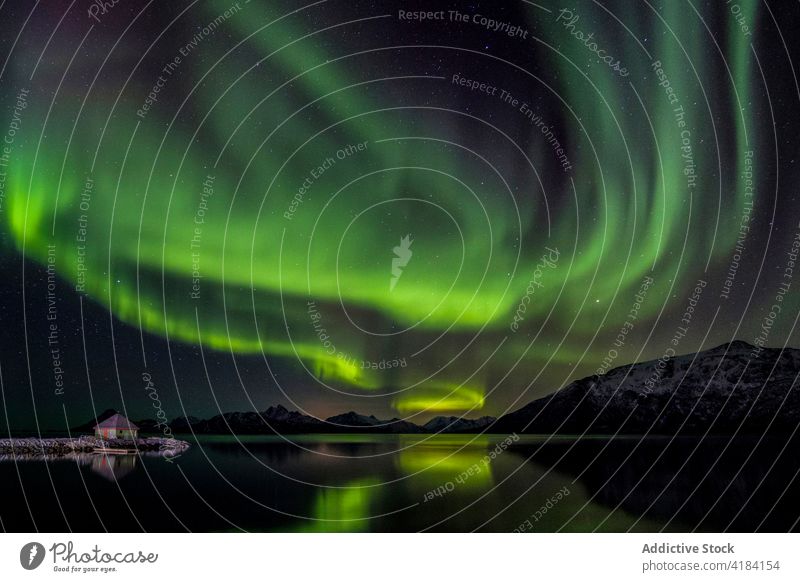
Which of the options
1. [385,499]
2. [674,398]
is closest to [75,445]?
[385,499]

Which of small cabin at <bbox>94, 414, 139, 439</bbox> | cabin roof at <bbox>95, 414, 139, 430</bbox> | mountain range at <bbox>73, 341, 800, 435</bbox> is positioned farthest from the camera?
mountain range at <bbox>73, 341, 800, 435</bbox>

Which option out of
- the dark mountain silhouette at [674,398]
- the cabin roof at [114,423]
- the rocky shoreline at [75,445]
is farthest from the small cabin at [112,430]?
the dark mountain silhouette at [674,398]

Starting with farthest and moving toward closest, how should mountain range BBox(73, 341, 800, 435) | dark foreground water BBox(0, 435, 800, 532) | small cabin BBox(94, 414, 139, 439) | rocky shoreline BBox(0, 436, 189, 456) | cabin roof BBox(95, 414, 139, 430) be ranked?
mountain range BBox(73, 341, 800, 435) → rocky shoreline BBox(0, 436, 189, 456) → cabin roof BBox(95, 414, 139, 430) → small cabin BBox(94, 414, 139, 439) → dark foreground water BBox(0, 435, 800, 532)

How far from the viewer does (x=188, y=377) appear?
18297mm

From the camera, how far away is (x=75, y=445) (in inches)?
1404

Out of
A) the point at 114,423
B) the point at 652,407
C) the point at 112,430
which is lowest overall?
the point at 652,407

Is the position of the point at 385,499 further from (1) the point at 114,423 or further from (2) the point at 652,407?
(2) the point at 652,407

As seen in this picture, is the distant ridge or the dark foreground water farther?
the distant ridge

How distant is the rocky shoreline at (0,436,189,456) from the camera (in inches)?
1175

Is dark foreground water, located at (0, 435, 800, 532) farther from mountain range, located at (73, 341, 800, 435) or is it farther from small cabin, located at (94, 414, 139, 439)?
mountain range, located at (73, 341, 800, 435)

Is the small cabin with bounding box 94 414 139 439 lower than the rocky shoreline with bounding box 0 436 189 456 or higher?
higher

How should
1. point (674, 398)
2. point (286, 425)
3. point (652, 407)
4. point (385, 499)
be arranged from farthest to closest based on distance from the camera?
point (652, 407) < point (674, 398) < point (286, 425) < point (385, 499)

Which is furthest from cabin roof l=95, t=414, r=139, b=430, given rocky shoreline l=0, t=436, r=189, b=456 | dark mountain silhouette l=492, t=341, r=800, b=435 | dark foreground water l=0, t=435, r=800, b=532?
dark mountain silhouette l=492, t=341, r=800, b=435
